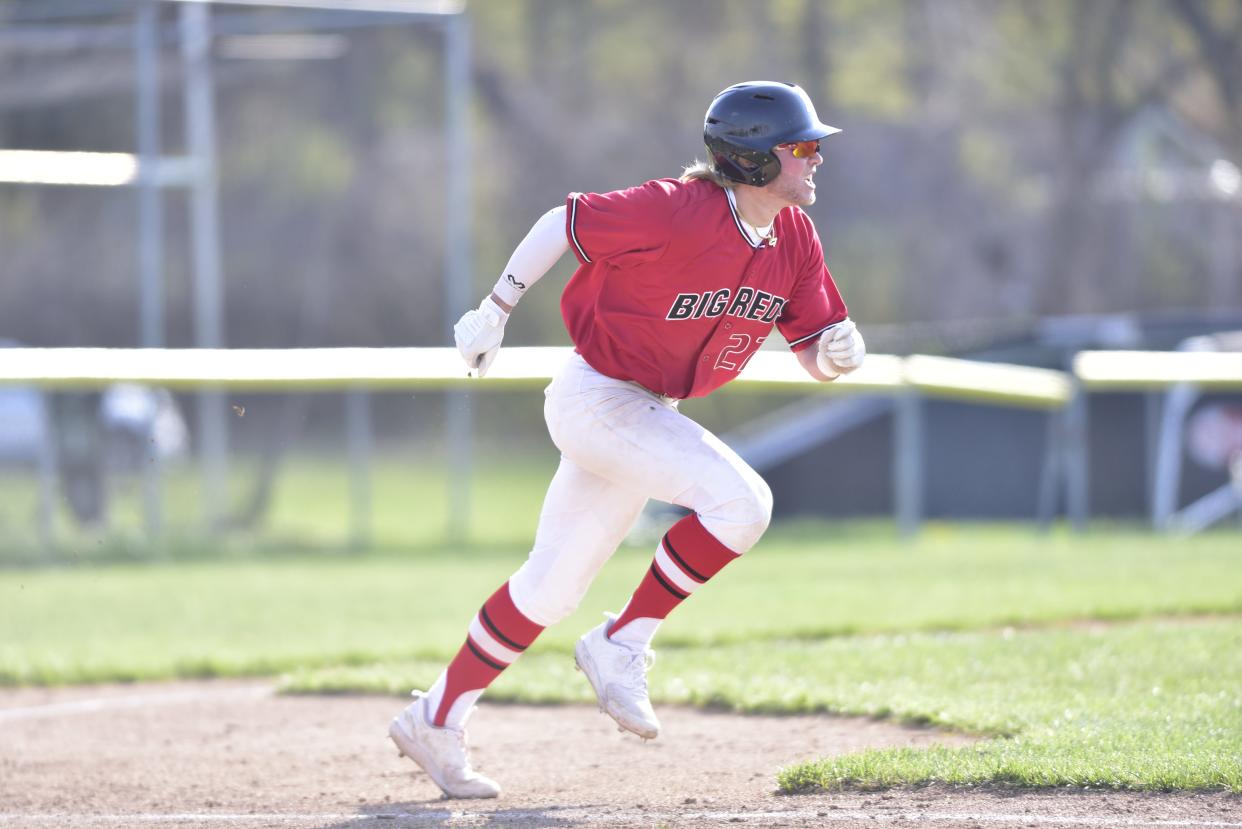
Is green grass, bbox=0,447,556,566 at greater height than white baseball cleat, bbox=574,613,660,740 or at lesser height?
lesser

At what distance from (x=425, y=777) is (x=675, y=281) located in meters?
1.83

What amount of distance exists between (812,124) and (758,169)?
21cm

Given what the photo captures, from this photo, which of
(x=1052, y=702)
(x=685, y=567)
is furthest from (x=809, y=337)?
(x=1052, y=702)

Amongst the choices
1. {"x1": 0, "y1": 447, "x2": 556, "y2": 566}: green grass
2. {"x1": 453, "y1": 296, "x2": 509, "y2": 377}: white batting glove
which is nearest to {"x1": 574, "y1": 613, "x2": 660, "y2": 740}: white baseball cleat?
{"x1": 453, "y1": 296, "x2": 509, "y2": 377}: white batting glove

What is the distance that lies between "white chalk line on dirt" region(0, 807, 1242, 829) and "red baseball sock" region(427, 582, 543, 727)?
0.35m

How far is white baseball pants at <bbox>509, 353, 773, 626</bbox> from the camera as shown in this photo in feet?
14.3

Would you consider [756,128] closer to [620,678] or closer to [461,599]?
[620,678]

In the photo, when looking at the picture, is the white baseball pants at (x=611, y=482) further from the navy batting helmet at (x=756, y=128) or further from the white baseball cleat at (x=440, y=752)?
the navy batting helmet at (x=756, y=128)

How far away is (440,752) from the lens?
15.1ft

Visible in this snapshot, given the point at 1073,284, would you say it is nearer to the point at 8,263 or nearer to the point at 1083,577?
the point at 1083,577

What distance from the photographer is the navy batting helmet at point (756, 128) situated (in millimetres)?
4434

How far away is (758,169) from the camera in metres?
4.46

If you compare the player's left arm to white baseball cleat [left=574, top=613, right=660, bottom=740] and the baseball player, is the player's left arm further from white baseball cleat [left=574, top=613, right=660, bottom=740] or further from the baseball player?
white baseball cleat [left=574, top=613, right=660, bottom=740]

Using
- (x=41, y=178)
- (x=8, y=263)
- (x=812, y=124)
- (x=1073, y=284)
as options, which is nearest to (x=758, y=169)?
(x=812, y=124)
